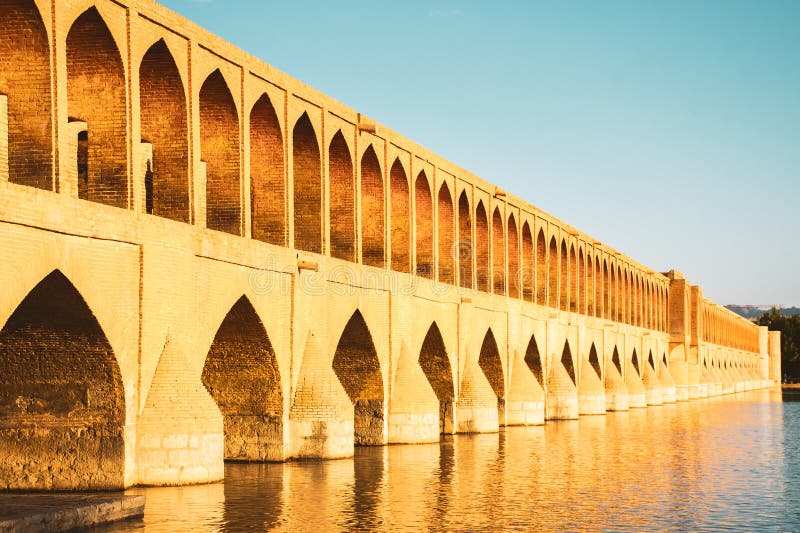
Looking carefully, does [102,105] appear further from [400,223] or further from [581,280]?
[581,280]

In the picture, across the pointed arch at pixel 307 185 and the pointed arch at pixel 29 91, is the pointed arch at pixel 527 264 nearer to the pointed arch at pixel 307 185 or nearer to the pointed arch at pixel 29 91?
the pointed arch at pixel 307 185

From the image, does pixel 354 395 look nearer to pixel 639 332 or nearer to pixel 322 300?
pixel 322 300

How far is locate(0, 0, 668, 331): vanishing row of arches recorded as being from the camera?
1418cm

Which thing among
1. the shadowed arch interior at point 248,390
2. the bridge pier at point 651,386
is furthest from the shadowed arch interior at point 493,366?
the bridge pier at point 651,386

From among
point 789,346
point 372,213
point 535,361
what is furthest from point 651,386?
point 789,346

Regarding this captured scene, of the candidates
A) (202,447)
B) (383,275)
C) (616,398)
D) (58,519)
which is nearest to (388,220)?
(383,275)

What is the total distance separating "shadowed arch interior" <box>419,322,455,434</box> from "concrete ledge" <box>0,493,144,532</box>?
15085mm

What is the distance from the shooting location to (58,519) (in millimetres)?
11297

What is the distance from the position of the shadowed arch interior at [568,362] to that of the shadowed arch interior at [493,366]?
8.11m

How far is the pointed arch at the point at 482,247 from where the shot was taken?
32375 mm

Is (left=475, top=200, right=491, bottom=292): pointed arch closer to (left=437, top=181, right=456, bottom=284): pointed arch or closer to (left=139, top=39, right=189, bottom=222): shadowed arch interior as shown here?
(left=437, top=181, right=456, bottom=284): pointed arch

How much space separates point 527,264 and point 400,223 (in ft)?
38.0

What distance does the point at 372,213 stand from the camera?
81.5 ft

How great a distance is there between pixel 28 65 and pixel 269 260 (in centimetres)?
620
